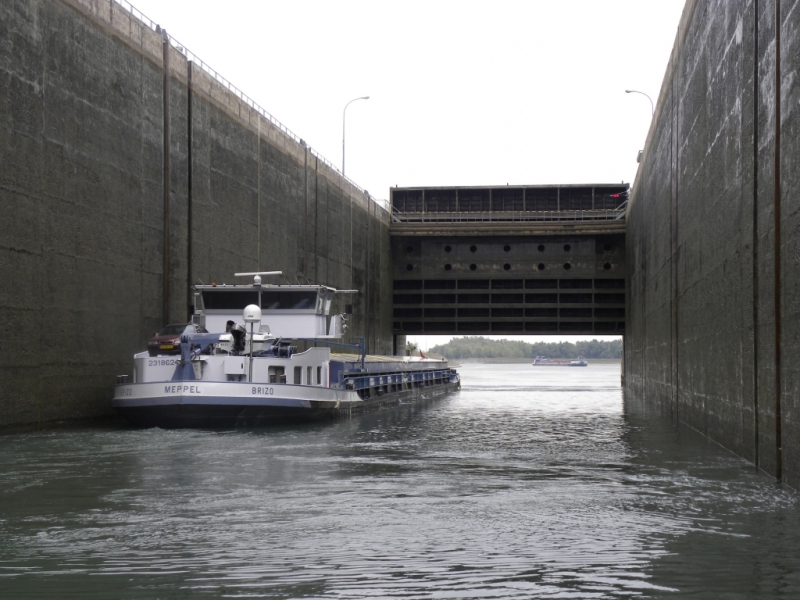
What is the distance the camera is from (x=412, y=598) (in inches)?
260

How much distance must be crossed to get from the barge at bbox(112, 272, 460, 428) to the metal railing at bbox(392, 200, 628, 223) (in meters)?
26.0

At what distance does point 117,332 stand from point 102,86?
634cm

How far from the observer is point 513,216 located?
175 ft

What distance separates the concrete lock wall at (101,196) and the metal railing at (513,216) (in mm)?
20396

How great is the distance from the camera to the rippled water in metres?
7.12

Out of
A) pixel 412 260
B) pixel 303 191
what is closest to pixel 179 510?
pixel 303 191

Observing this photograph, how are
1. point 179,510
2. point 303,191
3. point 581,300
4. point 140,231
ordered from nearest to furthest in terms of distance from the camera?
point 179,510, point 140,231, point 303,191, point 581,300

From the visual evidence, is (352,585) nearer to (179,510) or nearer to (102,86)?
(179,510)

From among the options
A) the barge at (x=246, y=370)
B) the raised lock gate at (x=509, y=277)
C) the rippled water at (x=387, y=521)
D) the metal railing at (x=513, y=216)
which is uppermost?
the metal railing at (x=513, y=216)

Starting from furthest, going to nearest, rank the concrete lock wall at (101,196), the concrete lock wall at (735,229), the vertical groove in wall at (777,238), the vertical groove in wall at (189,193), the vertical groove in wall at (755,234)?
the vertical groove in wall at (189,193) → the concrete lock wall at (101,196) → the vertical groove in wall at (755,234) → the vertical groove in wall at (777,238) → the concrete lock wall at (735,229)

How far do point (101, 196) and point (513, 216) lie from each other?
3416 centimetres

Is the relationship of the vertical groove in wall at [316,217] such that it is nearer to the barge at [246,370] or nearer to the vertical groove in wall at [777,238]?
the barge at [246,370]

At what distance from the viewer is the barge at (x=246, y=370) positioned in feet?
67.9

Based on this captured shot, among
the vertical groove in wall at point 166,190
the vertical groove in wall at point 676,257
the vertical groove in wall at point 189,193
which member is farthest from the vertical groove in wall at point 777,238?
the vertical groove in wall at point 189,193
